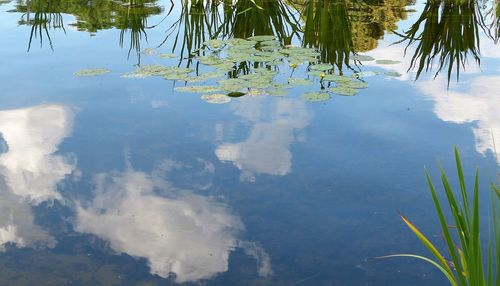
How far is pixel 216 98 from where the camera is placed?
3.86m

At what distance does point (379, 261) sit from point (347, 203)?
1.49ft

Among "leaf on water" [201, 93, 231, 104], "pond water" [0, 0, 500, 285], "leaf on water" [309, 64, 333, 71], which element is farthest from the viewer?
"leaf on water" [309, 64, 333, 71]

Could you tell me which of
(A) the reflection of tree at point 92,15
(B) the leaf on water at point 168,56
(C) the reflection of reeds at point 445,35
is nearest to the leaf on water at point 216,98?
(B) the leaf on water at point 168,56

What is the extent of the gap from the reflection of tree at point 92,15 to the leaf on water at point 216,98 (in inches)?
48.3

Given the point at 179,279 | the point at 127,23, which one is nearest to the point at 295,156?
the point at 179,279

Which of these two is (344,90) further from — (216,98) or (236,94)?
(216,98)

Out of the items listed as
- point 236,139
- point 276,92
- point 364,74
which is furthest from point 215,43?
point 236,139

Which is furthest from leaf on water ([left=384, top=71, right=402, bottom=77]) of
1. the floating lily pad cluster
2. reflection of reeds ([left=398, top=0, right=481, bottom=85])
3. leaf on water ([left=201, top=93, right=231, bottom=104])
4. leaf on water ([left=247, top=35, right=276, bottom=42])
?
leaf on water ([left=201, top=93, right=231, bottom=104])

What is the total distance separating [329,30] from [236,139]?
6.95 feet

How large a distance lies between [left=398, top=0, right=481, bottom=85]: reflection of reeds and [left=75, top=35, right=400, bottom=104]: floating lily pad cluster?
1.08 ft

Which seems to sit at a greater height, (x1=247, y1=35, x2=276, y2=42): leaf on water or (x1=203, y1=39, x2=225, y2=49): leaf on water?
(x1=247, y1=35, x2=276, y2=42): leaf on water

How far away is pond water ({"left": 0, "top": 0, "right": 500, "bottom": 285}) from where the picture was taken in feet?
7.61

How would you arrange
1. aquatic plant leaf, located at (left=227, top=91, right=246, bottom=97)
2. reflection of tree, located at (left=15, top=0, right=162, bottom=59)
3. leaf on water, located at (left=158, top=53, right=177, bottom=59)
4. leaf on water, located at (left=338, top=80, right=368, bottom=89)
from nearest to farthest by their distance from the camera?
aquatic plant leaf, located at (left=227, top=91, right=246, bottom=97) → leaf on water, located at (left=338, top=80, right=368, bottom=89) → leaf on water, located at (left=158, top=53, right=177, bottom=59) → reflection of tree, located at (left=15, top=0, right=162, bottom=59)

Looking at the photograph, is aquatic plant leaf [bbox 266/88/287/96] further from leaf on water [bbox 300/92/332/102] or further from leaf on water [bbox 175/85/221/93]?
leaf on water [bbox 175/85/221/93]
